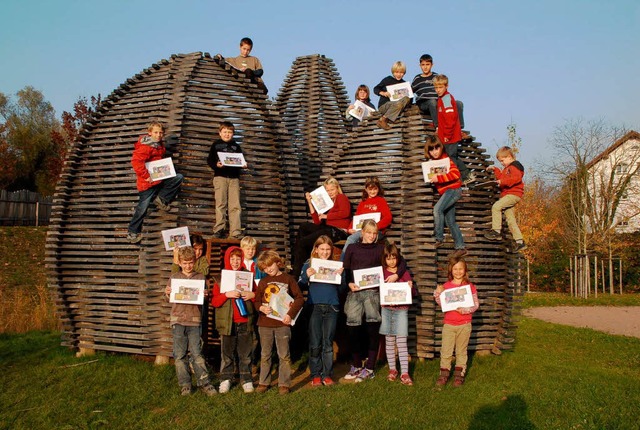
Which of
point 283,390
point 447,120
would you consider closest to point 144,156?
point 283,390

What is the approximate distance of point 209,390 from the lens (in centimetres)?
881

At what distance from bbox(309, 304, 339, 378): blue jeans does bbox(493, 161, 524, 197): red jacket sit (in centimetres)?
390

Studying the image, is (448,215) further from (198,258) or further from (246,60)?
(246,60)

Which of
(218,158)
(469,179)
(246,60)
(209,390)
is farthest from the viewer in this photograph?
(246,60)

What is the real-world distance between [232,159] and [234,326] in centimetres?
299

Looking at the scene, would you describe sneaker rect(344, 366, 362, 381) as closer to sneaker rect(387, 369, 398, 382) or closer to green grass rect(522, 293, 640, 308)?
sneaker rect(387, 369, 398, 382)

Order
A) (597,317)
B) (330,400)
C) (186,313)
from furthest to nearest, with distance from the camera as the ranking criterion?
(597,317)
(186,313)
(330,400)

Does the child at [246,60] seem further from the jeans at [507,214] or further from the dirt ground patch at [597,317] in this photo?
the dirt ground patch at [597,317]

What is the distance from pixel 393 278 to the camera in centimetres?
946

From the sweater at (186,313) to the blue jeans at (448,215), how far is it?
435 centimetres

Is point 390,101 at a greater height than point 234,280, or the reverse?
point 390,101

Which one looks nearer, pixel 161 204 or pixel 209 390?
pixel 209 390

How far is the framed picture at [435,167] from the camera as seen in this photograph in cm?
1071

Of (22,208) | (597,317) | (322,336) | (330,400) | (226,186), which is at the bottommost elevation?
(597,317)
